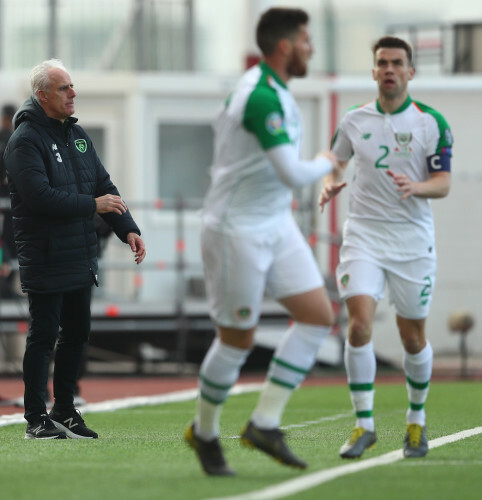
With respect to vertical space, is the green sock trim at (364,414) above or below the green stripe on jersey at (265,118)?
below

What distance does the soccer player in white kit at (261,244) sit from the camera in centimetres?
571

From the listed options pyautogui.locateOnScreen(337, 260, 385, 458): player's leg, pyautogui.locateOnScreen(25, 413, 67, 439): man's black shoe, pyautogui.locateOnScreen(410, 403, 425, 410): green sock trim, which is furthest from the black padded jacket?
pyautogui.locateOnScreen(410, 403, 425, 410): green sock trim

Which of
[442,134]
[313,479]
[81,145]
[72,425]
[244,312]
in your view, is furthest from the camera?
[81,145]

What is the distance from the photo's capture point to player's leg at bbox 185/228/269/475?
18.7 ft

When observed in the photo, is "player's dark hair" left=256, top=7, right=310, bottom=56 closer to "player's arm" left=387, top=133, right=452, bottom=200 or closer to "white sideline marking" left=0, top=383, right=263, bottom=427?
"player's arm" left=387, top=133, right=452, bottom=200

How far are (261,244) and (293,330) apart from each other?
0.42m

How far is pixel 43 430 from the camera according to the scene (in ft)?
26.0

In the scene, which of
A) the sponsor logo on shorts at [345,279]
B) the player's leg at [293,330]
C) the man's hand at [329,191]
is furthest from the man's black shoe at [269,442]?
the man's hand at [329,191]

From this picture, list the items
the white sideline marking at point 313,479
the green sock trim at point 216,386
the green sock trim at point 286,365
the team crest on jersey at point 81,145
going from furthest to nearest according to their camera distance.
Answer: the team crest on jersey at point 81,145 → the green sock trim at point 286,365 → the green sock trim at point 216,386 → the white sideline marking at point 313,479

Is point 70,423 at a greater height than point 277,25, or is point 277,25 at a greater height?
point 277,25

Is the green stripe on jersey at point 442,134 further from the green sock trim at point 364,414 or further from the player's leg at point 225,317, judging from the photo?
the player's leg at point 225,317

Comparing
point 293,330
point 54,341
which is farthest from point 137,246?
point 293,330

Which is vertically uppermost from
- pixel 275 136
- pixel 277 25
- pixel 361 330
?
pixel 277 25

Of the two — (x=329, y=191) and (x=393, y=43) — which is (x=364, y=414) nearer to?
(x=329, y=191)
